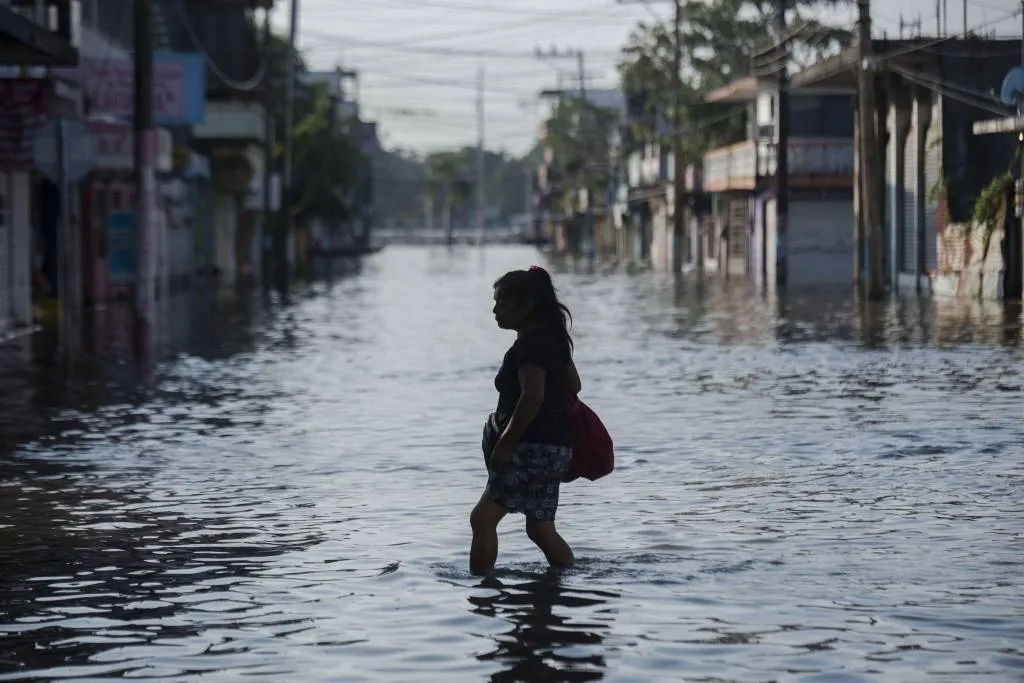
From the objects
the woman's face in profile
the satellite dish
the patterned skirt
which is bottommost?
the patterned skirt

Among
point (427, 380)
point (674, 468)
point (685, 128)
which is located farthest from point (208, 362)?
point (685, 128)

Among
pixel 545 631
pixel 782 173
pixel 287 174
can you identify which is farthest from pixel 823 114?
pixel 545 631

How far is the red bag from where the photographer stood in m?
9.24

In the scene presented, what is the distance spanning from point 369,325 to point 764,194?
38.3 meters

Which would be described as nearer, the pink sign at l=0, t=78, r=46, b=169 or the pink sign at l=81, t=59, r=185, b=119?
the pink sign at l=0, t=78, r=46, b=169

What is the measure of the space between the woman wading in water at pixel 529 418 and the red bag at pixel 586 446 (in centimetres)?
7

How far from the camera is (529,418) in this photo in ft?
29.3

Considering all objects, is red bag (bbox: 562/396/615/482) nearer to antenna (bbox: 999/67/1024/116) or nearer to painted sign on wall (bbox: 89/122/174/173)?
antenna (bbox: 999/67/1024/116)

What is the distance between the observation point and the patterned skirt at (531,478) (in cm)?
913

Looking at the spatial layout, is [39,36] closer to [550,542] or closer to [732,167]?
[550,542]

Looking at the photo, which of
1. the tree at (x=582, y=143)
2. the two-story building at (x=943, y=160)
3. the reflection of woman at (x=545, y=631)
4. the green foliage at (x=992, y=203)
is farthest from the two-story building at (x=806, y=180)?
the tree at (x=582, y=143)

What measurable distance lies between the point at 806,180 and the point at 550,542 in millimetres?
58163

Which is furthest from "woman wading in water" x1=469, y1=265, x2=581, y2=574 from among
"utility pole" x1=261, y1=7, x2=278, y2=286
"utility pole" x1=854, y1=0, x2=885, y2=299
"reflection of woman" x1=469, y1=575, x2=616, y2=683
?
"utility pole" x1=261, y1=7, x2=278, y2=286

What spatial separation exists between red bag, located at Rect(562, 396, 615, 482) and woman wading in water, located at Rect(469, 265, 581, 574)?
0.07 metres
